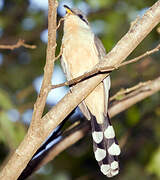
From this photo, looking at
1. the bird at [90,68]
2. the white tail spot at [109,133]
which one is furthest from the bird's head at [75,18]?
the white tail spot at [109,133]

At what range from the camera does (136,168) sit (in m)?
5.07

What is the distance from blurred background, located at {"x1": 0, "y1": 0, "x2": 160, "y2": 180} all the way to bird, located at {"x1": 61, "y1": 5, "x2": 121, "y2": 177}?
0.62m

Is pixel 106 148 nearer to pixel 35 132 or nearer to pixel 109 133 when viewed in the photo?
pixel 109 133

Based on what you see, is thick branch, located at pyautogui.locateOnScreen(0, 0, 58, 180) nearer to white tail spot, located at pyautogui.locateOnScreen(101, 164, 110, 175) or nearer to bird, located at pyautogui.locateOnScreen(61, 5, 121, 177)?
white tail spot, located at pyautogui.locateOnScreen(101, 164, 110, 175)

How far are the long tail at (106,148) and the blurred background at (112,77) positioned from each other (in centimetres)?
87

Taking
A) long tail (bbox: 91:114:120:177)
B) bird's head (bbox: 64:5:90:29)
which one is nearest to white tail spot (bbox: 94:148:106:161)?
long tail (bbox: 91:114:120:177)

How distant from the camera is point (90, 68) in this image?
12.1 ft

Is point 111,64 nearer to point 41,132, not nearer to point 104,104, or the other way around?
point 41,132

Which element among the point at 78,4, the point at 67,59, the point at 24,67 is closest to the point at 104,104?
the point at 67,59

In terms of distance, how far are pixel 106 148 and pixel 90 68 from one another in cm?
83

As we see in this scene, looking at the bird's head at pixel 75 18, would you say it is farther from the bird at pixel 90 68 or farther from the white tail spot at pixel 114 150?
the white tail spot at pixel 114 150

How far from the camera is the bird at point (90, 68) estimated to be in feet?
10.7

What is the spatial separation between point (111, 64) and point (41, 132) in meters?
0.56

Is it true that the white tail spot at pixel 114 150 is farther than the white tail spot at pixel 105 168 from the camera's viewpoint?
Yes
